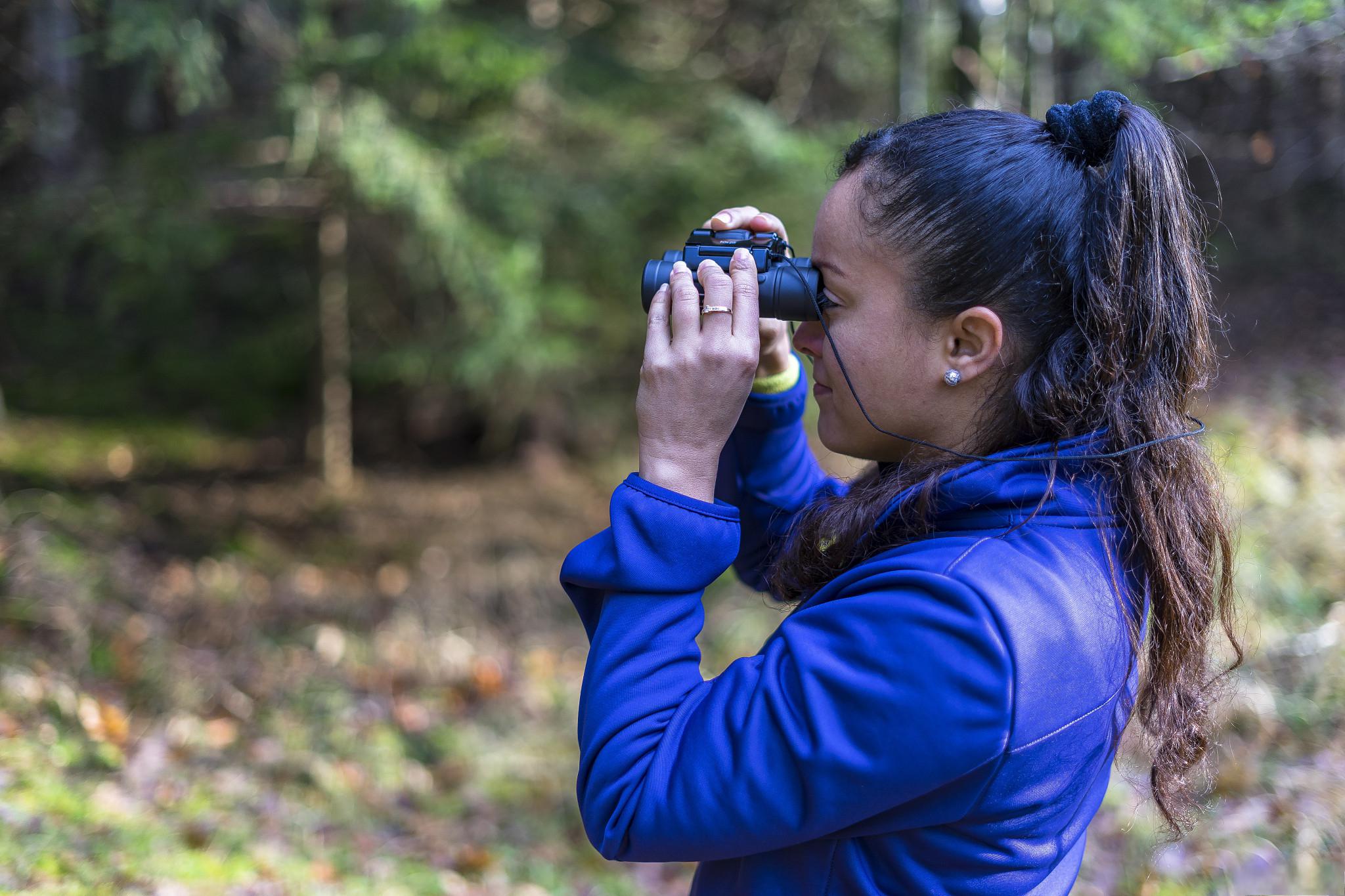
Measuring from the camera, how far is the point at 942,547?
1.16 metres

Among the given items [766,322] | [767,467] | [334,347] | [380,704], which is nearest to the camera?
[766,322]

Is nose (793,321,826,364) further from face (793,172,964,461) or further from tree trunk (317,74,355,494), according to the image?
tree trunk (317,74,355,494)

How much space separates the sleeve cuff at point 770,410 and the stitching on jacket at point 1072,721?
2.53 feet

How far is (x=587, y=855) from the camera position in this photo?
12.7ft

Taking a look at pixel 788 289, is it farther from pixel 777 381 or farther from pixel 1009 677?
pixel 1009 677

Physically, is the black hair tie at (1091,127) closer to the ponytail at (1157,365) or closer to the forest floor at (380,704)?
the ponytail at (1157,365)

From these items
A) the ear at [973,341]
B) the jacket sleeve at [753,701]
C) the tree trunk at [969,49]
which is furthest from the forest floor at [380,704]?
the tree trunk at [969,49]

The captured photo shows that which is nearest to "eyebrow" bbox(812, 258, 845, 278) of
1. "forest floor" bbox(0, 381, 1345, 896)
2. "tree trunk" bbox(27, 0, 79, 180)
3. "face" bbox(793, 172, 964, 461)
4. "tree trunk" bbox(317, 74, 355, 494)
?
"face" bbox(793, 172, 964, 461)

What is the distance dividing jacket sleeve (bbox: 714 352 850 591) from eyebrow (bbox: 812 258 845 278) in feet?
1.39

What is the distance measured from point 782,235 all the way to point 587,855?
3.02 meters

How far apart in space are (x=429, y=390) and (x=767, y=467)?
6908 mm

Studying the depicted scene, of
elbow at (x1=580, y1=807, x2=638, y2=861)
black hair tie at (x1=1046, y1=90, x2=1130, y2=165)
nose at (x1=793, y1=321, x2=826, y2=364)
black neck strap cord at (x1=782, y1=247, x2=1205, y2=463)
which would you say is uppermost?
black hair tie at (x1=1046, y1=90, x2=1130, y2=165)

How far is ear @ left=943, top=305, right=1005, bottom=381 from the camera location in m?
1.30

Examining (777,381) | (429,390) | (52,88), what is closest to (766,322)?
(777,381)
